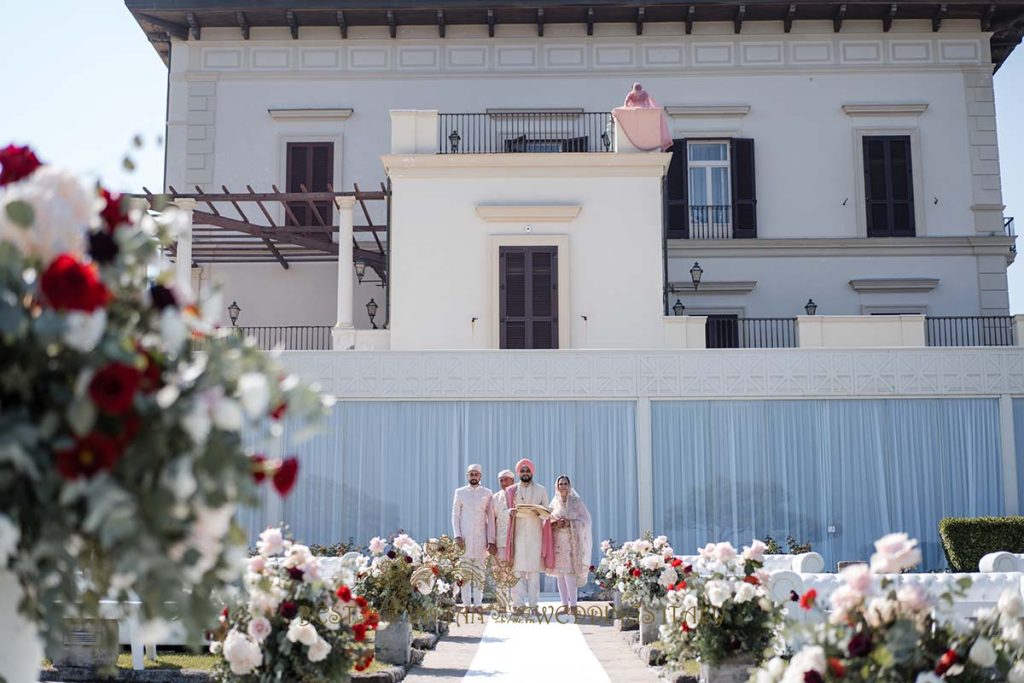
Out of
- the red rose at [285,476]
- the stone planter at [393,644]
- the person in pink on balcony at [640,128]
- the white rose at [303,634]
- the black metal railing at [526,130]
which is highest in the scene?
the black metal railing at [526,130]

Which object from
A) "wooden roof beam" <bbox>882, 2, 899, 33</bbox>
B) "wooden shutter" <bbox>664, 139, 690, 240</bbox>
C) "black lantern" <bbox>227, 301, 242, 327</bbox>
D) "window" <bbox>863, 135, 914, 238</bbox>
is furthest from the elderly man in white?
"wooden roof beam" <bbox>882, 2, 899, 33</bbox>

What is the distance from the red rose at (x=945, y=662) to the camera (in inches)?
203

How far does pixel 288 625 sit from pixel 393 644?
3.94 m

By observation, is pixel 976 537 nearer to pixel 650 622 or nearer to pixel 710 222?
pixel 650 622

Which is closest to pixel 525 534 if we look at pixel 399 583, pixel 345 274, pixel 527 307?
pixel 399 583

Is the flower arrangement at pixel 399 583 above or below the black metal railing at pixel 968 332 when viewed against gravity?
below

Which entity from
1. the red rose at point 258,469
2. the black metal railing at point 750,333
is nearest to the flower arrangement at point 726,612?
the red rose at point 258,469

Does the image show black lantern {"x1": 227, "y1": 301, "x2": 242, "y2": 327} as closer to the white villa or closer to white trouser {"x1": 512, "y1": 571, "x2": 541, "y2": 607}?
the white villa

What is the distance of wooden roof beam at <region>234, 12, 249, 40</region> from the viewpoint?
2675cm

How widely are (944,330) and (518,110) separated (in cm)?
984

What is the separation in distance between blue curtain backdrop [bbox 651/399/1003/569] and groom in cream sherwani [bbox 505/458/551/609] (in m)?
3.89

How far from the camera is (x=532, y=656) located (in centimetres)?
1164

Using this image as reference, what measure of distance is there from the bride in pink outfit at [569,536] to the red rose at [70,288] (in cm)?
1241

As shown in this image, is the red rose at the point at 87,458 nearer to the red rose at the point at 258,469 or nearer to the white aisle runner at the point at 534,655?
the red rose at the point at 258,469
